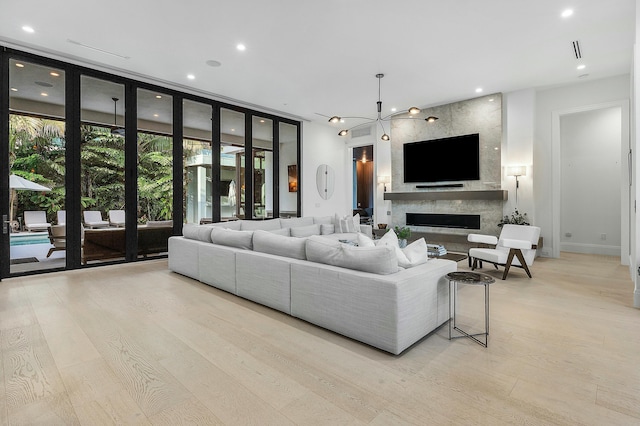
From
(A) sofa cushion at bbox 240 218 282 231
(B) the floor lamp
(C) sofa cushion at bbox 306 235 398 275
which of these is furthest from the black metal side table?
(B) the floor lamp

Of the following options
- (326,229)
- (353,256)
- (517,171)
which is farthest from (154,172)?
(517,171)

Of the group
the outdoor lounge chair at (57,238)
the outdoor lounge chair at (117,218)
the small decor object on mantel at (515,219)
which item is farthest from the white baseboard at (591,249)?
the outdoor lounge chair at (57,238)

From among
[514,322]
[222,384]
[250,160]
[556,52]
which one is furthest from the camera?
[250,160]

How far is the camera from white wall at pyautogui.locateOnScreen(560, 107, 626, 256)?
6527 millimetres

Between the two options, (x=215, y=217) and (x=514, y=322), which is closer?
(x=514, y=322)

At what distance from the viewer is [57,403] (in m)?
1.79

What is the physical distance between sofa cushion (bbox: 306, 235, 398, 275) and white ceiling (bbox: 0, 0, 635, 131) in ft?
8.89

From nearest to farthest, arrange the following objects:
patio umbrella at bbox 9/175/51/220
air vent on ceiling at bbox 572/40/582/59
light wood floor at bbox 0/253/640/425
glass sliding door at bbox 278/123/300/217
Result: light wood floor at bbox 0/253/640/425 < air vent on ceiling at bbox 572/40/582/59 < patio umbrella at bbox 9/175/51/220 < glass sliding door at bbox 278/123/300/217

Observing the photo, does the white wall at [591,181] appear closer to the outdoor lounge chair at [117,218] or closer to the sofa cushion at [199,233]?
the sofa cushion at [199,233]

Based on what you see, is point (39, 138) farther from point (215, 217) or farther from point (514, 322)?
point (514, 322)

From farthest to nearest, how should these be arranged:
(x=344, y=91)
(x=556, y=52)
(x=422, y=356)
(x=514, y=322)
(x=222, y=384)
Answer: (x=344, y=91), (x=556, y=52), (x=514, y=322), (x=422, y=356), (x=222, y=384)

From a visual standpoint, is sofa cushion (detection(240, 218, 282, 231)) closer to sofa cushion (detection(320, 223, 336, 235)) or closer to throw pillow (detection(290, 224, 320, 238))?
throw pillow (detection(290, 224, 320, 238))

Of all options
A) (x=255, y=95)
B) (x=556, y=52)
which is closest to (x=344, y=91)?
(x=255, y=95)

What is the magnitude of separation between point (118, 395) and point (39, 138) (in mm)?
4845
